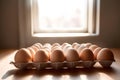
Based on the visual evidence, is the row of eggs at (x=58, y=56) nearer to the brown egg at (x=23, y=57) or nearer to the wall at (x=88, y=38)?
the brown egg at (x=23, y=57)

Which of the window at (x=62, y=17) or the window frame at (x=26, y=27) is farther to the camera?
the window at (x=62, y=17)

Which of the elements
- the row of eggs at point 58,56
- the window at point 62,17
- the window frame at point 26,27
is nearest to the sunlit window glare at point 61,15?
the window at point 62,17

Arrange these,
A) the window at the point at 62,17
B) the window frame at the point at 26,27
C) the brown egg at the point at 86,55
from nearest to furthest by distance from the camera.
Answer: the brown egg at the point at 86,55, the window frame at the point at 26,27, the window at the point at 62,17

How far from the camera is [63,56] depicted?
0.80 metres

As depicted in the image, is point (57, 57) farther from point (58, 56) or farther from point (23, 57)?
point (23, 57)

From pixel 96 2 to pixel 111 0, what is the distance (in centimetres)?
11

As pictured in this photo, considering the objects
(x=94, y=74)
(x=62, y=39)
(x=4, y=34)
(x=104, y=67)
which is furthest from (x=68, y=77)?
(x=4, y=34)

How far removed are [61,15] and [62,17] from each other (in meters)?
0.02

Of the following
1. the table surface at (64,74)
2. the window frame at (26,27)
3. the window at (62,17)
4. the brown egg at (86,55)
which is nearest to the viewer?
the table surface at (64,74)

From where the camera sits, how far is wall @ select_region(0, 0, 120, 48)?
1368 millimetres

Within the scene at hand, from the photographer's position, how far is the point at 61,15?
1.55 metres

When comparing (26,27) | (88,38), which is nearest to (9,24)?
(26,27)


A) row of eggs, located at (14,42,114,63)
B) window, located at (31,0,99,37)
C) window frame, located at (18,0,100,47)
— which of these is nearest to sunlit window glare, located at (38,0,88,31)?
window, located at (31,0,99,37)

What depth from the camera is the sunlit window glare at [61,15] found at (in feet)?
5.06
